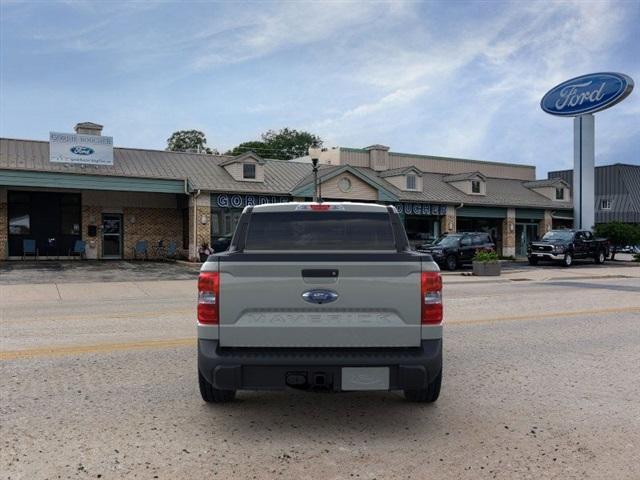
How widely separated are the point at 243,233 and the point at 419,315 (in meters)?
1.89

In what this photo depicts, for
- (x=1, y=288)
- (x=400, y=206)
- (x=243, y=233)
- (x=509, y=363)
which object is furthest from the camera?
(x=400, y=206)

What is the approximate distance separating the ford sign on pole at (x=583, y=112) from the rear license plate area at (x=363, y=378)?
3430cm

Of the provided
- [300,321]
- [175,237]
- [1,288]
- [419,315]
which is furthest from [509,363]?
[175,237]

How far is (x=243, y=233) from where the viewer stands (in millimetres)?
5477

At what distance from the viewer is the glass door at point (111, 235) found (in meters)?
29.3

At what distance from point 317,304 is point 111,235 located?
88.9 feet

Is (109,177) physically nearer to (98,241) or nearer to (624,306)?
(98,241)

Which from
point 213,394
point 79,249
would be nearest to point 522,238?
point 79,249

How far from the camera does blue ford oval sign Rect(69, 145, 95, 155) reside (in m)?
26.3

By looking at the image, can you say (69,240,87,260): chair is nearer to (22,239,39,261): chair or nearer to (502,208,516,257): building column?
(22,239,39,261): chair

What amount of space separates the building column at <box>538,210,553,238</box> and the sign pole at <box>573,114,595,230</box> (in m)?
3.02

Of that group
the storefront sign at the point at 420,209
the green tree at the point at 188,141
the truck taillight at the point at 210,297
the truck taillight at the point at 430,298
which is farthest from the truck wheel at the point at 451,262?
the green tree at the point at 188,141

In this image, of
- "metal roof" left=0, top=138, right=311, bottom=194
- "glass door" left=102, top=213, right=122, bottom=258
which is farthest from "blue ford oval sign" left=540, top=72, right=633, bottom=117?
"glass door" left=102, top=213, right=122, bottom=258

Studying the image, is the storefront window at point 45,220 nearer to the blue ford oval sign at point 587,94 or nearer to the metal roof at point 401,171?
the metal roof at point 401,171
